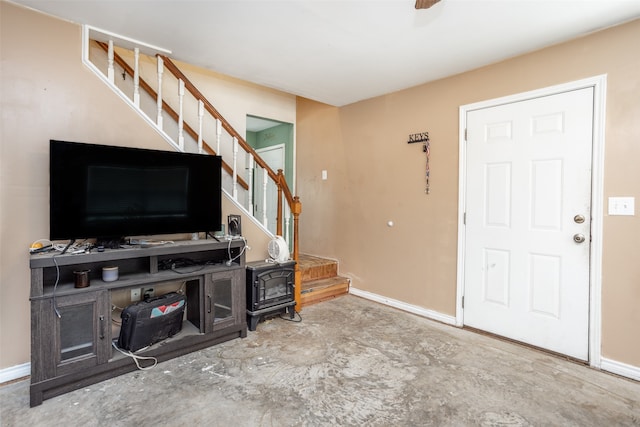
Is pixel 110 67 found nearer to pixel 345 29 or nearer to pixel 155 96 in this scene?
pixel 155 96

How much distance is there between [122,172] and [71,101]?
64 centimetres

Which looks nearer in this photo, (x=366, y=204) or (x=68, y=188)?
(x=68, y=188)

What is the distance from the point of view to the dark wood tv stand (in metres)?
1.84

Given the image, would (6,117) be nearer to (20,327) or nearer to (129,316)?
(20,327)

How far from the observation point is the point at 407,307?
346 centimetres

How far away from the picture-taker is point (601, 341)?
228cm

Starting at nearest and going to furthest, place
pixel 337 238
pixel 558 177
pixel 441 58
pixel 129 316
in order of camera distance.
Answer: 1. pixel 129 316
2. pixel 558 177
3. pixel 441 58
4. pixel 337 238

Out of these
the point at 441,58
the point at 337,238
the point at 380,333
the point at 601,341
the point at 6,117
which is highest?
the point at 441,58

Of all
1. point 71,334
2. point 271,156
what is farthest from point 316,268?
point 71,334

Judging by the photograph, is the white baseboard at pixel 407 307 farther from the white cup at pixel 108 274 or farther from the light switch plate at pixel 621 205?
the white cup at pixel 108 274

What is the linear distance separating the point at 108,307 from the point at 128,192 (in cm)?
82

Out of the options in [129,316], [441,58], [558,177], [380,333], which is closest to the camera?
[129,316]

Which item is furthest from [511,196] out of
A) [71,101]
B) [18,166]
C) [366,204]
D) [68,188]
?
[18,166]

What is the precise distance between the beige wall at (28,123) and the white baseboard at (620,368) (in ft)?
13.4
